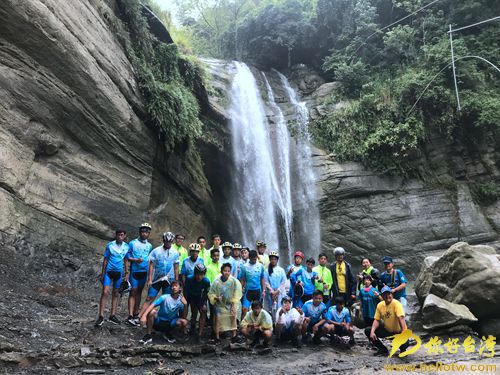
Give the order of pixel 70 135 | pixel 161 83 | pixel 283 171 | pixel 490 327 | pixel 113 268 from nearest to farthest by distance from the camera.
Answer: pixel 113 268 → pixel 490 327 → pixel 70 135 → pixel 161 83 → pixel 283 171

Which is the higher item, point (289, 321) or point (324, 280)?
point (324, 280)

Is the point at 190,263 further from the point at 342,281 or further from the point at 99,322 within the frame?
the point at 342,281

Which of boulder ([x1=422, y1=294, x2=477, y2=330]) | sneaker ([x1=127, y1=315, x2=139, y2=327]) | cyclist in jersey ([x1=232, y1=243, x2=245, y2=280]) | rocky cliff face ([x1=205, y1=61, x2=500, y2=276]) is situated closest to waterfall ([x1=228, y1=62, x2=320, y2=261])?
rocky cliff face ([x1=205, y1=61, x2=500, y2=276])

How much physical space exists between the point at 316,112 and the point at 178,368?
15714 mm

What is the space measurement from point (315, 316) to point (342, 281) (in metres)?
1.03


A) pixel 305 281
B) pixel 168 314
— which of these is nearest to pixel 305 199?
pixel 305 281

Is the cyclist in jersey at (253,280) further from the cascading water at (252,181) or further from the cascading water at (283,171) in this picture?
the cascading water at (283,171)

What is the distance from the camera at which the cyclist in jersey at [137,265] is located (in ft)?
24.8

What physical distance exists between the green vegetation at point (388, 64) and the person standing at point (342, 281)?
9741mm

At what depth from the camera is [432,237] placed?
16.3 meters

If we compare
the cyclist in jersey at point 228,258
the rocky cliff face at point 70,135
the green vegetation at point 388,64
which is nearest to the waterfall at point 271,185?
the green vegetation at point 388,64

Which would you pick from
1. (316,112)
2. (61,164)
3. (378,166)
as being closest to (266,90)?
(316,112)

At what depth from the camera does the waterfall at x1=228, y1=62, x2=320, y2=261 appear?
54.7ft

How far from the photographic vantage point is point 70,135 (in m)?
9.70
